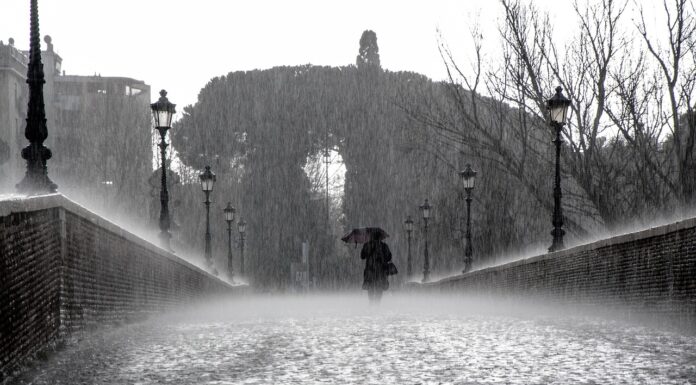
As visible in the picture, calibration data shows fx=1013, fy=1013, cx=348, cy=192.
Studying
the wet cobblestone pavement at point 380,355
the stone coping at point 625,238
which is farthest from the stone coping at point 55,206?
the stone coping at point 625,238

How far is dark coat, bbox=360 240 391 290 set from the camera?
2053 centimetres

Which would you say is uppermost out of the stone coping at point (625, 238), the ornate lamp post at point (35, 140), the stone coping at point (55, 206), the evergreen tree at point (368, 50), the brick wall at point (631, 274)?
the evergreen tree at point (368, 50)

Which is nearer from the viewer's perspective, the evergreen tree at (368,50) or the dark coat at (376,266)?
the dark coat at (376,266)

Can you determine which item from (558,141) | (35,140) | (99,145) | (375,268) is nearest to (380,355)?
(35,140)

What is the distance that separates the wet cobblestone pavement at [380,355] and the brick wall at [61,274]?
0.27m

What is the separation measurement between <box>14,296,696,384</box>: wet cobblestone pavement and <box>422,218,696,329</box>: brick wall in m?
0.43

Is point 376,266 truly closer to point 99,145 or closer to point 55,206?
point 55,206

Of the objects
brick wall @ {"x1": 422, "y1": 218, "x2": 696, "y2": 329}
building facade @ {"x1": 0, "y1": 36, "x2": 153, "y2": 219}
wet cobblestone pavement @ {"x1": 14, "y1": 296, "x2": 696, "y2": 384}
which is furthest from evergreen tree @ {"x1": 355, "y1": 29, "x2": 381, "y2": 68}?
wet cobblestone pavement @ {"x1": 14, "y1": 296, "x2": 696, "y2": 384}

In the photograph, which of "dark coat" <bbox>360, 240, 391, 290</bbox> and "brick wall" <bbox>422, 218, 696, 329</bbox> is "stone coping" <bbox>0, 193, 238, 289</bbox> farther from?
"dark coat" <bbox>360, 240, 391, 290</bbox>

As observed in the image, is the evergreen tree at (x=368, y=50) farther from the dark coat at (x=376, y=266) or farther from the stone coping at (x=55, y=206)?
the stone coping at (x=55, y=206)

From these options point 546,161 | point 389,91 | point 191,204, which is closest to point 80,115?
point 191,204

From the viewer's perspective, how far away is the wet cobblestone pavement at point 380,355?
668 cm

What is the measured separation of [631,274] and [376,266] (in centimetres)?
913

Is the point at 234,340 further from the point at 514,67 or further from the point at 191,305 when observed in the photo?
the point at 514,67
